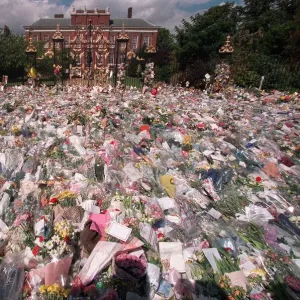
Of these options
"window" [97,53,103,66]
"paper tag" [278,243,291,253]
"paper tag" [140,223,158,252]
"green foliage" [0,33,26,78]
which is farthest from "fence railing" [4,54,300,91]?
"paper tag" [278,243,291,253]

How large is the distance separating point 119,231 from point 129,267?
0.36 meters

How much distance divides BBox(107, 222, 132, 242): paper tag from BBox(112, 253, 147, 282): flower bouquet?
19cm

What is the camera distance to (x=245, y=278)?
6.21ft

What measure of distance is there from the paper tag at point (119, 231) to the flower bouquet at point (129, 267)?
0.19 meters

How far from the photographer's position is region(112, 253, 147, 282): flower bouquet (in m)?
1.83

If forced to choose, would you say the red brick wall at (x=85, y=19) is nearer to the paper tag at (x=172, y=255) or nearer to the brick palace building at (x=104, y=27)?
the brick palace building at (x=104, y=27)

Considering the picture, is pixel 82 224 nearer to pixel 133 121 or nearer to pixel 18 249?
pixel 18 249

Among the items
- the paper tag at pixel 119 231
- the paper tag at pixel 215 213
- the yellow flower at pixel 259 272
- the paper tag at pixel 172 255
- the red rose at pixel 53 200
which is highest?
the paper tag at pixel 119 231

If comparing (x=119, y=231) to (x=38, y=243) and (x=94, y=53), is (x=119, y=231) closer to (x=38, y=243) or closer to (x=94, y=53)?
(x=38, y=243)

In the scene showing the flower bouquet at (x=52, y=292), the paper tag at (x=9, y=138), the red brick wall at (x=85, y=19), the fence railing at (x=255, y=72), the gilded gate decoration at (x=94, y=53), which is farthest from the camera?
the red brick wall at (x=85, y=19)

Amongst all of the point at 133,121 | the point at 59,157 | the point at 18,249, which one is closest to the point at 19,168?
the point at 59,157

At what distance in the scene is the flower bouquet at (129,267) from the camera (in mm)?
1832

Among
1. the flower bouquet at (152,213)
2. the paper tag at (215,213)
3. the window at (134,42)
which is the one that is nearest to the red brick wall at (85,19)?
the window at (134,42)

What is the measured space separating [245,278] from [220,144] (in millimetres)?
2887
